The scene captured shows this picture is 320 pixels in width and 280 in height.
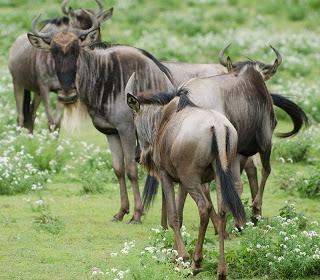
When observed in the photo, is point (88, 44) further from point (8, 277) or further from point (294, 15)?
point (294, 15)

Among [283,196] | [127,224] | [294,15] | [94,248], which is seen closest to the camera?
[94,248]

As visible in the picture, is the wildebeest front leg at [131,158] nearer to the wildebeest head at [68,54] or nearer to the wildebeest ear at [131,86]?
the wildebeest ear at [131,86]

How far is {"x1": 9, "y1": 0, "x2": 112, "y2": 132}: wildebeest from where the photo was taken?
44.9 ft

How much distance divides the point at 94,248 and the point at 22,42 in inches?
256

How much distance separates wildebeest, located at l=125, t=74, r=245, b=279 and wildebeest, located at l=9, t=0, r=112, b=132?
215 inches

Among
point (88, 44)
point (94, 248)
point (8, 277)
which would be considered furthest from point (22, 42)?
point (8, 277)

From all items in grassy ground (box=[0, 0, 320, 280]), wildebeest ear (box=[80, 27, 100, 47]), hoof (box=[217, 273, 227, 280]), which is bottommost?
grassy ground (box=[0, 0, 320, 280])

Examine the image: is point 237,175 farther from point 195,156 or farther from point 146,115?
point 195,156

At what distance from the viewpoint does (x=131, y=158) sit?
10312 millimetres

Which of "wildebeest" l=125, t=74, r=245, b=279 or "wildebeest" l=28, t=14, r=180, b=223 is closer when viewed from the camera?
"wildebeest" l=125, t=74, r=245, b=279

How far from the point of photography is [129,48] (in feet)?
34.5

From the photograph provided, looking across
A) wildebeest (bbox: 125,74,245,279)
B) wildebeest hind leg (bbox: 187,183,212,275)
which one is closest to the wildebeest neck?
wildebeest (bbox: 125,74,245,279)

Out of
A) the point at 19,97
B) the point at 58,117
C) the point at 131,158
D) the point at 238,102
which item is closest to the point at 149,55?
the point at 131,158

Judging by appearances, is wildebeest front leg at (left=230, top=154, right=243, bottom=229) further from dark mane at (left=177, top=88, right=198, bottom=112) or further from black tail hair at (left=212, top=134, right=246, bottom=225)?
black tail hair at (left=212, top=134, right=246, bottom=225)
